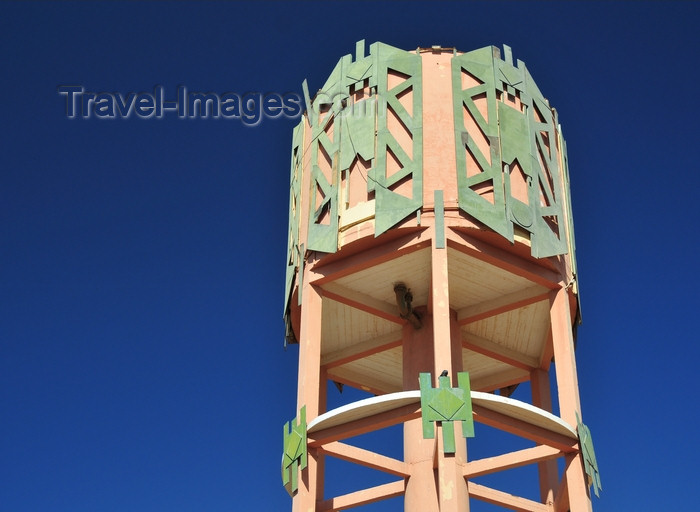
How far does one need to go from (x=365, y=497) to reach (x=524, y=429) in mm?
3106

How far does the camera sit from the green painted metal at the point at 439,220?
56.0 feet

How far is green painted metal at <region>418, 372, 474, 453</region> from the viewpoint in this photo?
15.4 metres

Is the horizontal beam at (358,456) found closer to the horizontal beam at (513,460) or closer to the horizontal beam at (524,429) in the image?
the horizontal beam at (513,460)

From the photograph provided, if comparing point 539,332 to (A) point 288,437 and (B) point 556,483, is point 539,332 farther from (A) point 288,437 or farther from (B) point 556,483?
(A) point 288,437

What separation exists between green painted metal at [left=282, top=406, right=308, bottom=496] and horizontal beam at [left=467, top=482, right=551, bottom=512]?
3082 millimetres

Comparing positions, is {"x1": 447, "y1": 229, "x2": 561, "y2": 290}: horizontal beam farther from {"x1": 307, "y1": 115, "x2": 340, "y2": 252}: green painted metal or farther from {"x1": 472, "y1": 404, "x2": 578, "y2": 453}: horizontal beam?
{"x1": 472, "y1": 404, "x2": 578, "y2": 453}: horizontal beam

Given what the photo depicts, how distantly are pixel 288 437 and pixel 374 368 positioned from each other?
5.17 meters

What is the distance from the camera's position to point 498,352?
815 inches

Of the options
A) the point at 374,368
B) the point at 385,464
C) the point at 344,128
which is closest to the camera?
the point at 385,464

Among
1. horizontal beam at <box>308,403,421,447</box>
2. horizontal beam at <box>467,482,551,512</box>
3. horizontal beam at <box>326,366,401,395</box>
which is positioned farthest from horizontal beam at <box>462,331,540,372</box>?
horizontal beam at <box>308,403,421,447</box>

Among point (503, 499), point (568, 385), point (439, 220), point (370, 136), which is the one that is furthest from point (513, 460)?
point (370, 136)

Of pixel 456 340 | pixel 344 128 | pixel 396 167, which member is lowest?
pixel 456 340

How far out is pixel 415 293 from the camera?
19.5m

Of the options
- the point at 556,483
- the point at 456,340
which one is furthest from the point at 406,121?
the point at 556,483
